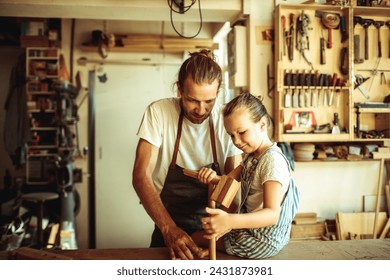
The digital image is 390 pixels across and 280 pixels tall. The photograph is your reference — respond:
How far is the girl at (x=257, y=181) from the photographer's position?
119cm

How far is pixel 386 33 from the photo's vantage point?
2.29m

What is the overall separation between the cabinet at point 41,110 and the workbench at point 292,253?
221 centimetres

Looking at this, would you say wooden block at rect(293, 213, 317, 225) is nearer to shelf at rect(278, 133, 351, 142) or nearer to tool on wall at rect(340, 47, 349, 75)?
shelf at rect(278, 133, 351, 142)

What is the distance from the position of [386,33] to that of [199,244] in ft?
6.19

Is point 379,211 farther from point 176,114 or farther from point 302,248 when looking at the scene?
point 176,114

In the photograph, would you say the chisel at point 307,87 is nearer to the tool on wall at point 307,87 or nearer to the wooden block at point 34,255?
the tool on wall at point 307,87

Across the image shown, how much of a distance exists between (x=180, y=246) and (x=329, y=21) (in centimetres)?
190

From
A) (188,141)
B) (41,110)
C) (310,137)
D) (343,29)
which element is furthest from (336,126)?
(41,110)

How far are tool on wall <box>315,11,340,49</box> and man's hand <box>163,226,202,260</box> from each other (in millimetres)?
1815

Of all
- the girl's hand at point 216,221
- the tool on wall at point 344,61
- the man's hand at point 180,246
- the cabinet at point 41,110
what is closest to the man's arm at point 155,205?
the man's hand at point 180,246

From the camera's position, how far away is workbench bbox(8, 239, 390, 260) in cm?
135

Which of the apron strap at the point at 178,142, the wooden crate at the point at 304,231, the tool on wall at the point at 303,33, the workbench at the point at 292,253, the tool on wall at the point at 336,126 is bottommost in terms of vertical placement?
the wooden crate at the point at 304,231

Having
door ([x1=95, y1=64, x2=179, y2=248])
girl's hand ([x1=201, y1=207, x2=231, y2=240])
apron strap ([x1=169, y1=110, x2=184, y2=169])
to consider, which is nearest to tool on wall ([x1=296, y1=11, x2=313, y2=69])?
apron strap ([x1=169, y1=110, x2=184, y2=169])
